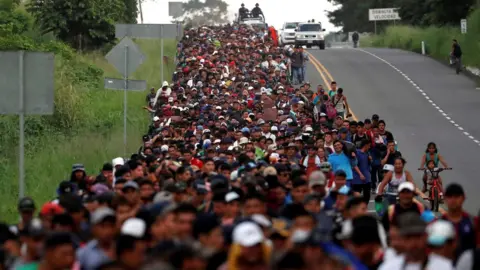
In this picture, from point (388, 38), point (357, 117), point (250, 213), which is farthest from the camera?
point (388, 38)

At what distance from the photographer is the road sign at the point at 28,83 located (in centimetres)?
1661

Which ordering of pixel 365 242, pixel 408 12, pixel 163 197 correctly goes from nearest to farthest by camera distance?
pixel 365 242 → pixel 163 197 → pixel 408 12

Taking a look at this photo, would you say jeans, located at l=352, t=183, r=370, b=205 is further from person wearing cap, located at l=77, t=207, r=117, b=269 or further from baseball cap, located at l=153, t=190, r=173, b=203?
person wearing cap, located at l=77, t=207, r=117, b=269

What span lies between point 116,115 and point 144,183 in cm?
2558

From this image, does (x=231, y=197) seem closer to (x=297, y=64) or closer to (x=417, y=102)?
(x=417, y=102)

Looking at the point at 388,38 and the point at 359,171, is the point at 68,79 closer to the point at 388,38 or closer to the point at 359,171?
the point at 359,171

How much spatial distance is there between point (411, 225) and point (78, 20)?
47.3 metres

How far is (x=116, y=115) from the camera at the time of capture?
41.3 m

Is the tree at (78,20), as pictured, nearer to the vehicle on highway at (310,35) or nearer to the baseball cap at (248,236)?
the vehicle on highway at (310,35)

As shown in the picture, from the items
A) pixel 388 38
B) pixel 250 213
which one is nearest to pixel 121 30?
pixel 250 213

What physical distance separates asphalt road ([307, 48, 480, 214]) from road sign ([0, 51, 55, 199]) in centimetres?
1061

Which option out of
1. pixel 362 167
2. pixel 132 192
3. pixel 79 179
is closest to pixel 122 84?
pixel 362 167

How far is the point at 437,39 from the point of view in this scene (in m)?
70.5

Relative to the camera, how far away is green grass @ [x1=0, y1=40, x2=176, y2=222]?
1080 inches
